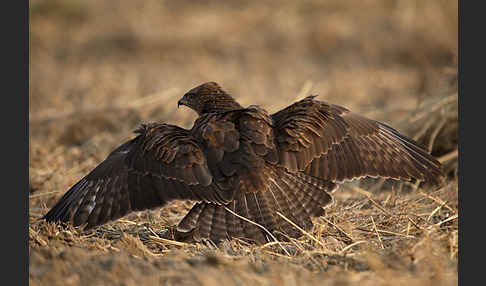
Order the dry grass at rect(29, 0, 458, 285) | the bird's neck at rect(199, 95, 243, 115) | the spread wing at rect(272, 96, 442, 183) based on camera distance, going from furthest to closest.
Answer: the bird's neck at rect(199, 95, 243, 115) → the spread wing at rect(272, 96, 442, 183) → the dry grass at rect(29, 0, 458, 285)

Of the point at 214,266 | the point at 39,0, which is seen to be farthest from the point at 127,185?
the point at 39,0

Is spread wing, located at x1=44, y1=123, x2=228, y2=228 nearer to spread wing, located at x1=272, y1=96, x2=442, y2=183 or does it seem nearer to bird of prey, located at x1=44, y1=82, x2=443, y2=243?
bird of prey, located at x1=44, y1=82, x2=443, y2=243

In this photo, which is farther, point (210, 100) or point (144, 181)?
point (210, 100)

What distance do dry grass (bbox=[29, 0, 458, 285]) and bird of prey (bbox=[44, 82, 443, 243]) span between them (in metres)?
0.18

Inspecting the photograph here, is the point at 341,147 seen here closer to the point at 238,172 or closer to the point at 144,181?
the point at 238,172

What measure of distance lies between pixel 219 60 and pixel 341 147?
7.75 metres

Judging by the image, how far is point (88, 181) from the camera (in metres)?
5.09

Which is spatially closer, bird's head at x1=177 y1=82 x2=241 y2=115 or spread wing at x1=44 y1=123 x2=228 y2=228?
spread wing at x1=44 y1=123 x2=228 y2=228

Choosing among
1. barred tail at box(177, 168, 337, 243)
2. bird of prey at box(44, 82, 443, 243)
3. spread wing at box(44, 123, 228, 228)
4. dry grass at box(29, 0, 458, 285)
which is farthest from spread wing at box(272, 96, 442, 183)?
spread wing at box(44, 123, 228, 228)

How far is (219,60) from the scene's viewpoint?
41.4 feet

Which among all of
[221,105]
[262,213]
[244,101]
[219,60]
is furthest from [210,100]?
[219,60]

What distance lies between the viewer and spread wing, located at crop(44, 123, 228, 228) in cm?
462

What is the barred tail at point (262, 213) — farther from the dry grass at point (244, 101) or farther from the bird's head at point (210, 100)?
the bird's head at point (210, 100)

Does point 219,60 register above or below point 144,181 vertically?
above
